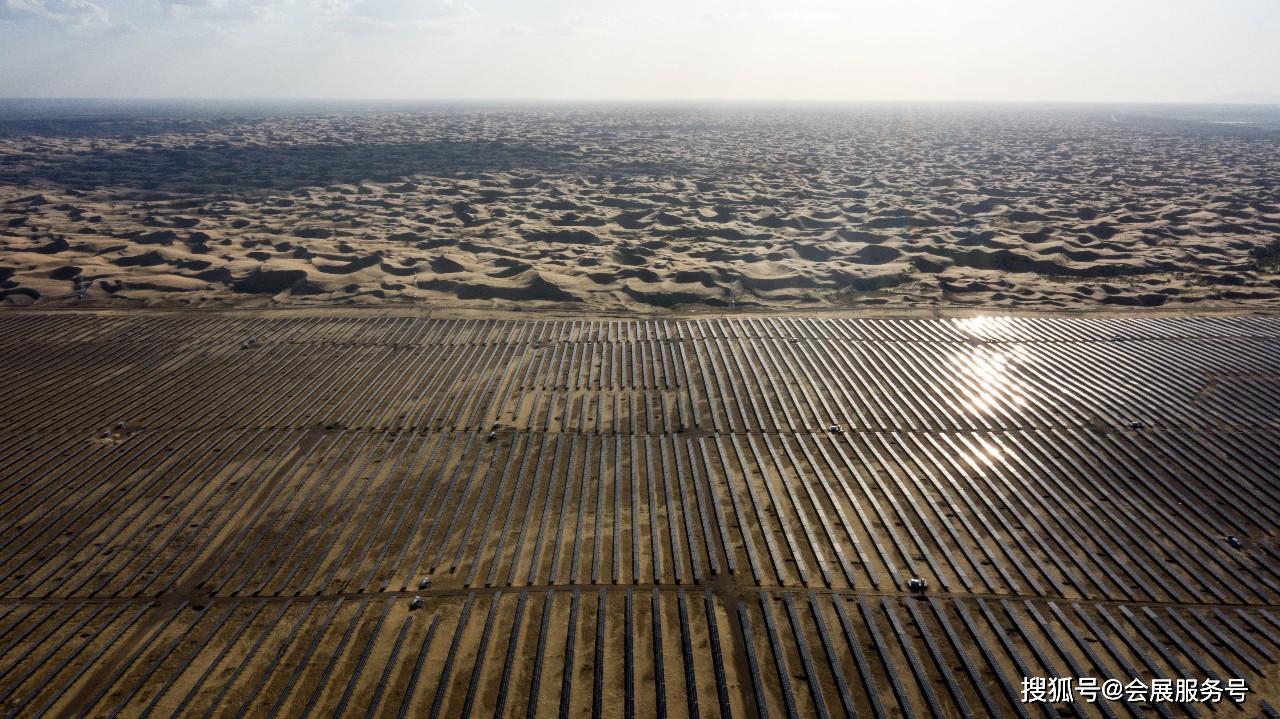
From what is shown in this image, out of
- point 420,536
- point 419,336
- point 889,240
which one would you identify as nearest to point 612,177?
point 889,240

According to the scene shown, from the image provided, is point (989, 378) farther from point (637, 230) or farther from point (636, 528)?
point (637, 230)

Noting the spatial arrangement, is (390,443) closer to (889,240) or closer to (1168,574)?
(1168,574)

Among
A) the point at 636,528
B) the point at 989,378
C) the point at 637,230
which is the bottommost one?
the point at 636,528

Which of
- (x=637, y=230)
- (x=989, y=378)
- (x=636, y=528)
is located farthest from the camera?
(x=637, y=230)

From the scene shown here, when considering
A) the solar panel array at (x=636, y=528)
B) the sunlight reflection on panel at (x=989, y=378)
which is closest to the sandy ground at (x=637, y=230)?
the sunlight reflection on panel at (x=989, y=378)

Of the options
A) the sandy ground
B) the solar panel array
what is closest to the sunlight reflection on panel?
the solar panel array

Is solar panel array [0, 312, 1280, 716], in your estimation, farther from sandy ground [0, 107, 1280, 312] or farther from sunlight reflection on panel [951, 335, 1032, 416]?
sandy ground [0, 107, 1280, 312]

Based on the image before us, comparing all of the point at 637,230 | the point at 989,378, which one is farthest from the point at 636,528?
the point at 637,230
